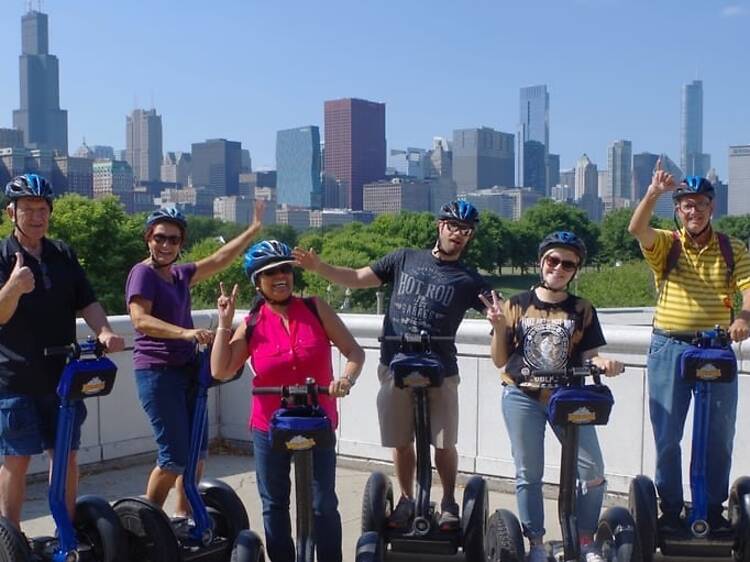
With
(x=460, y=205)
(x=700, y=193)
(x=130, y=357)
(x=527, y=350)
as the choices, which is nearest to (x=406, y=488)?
(x=527, y=350)

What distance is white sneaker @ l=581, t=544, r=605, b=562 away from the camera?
15.0 ft

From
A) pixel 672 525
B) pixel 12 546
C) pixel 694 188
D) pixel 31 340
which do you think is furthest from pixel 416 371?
pixel 12 546

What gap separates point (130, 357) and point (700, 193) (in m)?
4.65

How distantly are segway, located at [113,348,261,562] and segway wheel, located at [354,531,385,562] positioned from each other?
89 cm

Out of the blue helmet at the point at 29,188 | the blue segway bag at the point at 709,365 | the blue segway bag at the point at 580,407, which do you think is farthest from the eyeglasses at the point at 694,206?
the blue helmet at the point at 29,188

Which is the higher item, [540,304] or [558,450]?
[540,304]

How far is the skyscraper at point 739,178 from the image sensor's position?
522 feet

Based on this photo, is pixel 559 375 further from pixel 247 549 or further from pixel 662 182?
pixel 247 549

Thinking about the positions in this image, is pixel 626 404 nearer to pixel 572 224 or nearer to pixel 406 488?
pixel 406 488

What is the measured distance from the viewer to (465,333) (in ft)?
23.7

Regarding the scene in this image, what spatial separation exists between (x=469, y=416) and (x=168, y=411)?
2.83m

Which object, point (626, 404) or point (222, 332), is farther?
point (626, 404)

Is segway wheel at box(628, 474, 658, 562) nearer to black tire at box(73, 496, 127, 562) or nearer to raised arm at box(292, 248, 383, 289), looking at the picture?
raised arm at box(292, 248, 383, 289)

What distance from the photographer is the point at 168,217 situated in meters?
5.17
